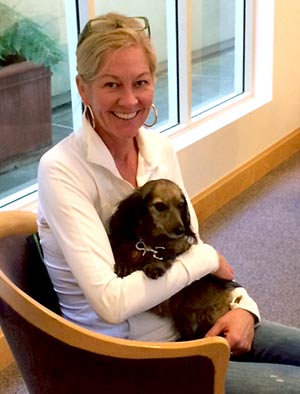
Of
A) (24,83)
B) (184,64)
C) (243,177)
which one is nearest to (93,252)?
(24,83)

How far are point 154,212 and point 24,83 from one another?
1.49m

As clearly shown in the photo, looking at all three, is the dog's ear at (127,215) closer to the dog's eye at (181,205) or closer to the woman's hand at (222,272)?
the dog's eye at (181,205)

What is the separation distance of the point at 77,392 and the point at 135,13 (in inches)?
97.6

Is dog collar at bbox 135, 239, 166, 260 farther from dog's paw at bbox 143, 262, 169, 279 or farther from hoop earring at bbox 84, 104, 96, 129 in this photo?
hoop earring at bbox 84, 104, 96, 129

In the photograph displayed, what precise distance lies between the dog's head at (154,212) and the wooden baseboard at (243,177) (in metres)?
1.88

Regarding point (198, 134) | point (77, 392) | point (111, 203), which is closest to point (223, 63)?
point (198, 134)

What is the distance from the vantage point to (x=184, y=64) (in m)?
3.42

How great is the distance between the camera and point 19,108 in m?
2.80

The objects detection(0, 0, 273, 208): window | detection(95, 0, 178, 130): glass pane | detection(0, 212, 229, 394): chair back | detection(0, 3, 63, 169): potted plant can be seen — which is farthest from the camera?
detection(95, 0, 178, 130): glass pane

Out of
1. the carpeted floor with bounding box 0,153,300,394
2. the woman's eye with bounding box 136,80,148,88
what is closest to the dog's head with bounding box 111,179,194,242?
the woman's eye with bounding box 136,80,148,88

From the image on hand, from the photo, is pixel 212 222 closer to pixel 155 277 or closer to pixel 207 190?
pixel 207 190

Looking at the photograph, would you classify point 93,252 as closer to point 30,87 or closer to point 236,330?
point 236,330

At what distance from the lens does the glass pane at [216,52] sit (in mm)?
3783

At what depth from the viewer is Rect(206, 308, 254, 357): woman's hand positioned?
1.47 meters
